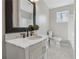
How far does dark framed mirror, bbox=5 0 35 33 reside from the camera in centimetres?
142

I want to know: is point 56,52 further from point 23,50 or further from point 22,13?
point 22,13

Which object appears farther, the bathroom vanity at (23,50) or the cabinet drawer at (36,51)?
the cabinet drawer at (36,51)

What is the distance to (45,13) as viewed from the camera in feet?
5.69

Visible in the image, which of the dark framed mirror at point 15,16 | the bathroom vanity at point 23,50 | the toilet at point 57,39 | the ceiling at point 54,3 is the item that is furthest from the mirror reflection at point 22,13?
the toilet at point 57,39

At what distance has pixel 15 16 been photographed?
159 cm

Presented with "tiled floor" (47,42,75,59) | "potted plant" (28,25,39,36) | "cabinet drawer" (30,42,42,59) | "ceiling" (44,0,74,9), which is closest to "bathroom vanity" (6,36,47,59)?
"cabinet drawer" (30,42,42,59)

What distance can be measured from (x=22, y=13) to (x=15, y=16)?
0.23 metres

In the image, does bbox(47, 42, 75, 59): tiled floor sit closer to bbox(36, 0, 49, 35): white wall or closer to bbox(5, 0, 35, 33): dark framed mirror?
bbox(36, 0, 49, 35): white wall

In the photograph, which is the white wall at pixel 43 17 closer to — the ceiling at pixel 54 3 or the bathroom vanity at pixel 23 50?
the ceiling at pixel 54 3

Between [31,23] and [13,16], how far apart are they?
48cm

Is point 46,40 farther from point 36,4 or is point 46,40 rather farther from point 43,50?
point 36,4

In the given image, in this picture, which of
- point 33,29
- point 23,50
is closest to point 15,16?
point 33,29

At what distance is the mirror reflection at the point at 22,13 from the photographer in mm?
1590

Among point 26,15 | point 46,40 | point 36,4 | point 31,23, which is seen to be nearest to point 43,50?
point 46,40
